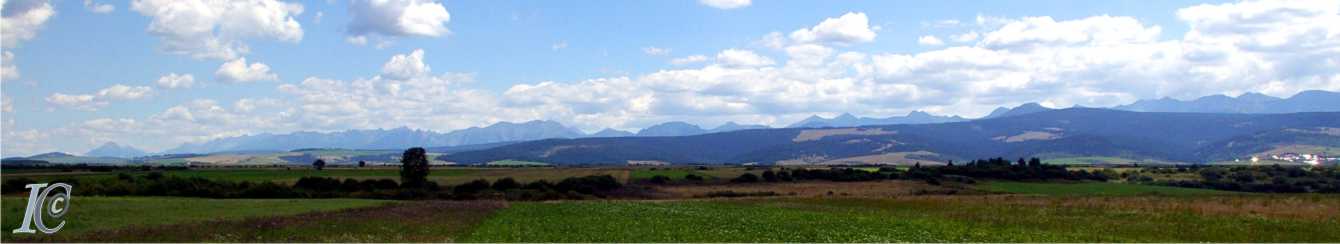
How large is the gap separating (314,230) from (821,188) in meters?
91.6

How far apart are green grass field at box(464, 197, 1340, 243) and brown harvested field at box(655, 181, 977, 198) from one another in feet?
181

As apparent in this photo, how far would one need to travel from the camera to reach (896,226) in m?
48.4

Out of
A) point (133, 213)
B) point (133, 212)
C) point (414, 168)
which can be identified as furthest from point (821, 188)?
point (133, 213)

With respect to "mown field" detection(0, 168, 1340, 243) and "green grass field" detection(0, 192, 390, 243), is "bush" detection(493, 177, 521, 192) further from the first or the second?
"mown field" detection(0, 168, 1340, 243)

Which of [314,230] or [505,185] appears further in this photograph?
[505,185]

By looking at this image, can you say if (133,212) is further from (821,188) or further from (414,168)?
(821,188)

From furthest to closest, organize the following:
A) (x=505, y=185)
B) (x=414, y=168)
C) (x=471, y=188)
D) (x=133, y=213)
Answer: (x=414, y=168) → (x=505, y=185) → (x=471, y=188) → (x=133, y=213)

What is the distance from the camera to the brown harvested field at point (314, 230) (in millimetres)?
40500

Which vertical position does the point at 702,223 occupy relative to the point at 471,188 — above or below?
below

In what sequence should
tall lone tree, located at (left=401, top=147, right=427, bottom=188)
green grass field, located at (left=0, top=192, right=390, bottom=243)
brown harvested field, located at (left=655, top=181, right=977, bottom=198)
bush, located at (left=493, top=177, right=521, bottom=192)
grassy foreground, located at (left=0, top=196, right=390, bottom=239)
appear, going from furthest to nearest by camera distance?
tall lone tree, located at (left=401, top=147, right=427, bottom=188) → brown harvested field, located at (left=655, top=181, right=977, bottom=198) → bush, located at (left=493, top=177, right=521, bottom=192) → green grass field, located at (left=0, top=192, right=390, bottom=243) → grassy foreground, located at (left=0, top=196, right=390, bottom=239)

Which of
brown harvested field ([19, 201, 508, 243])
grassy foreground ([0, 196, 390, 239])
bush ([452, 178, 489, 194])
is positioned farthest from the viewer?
bush ([452, 178, 489, 194])

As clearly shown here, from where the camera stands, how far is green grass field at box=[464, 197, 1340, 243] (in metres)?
42.2

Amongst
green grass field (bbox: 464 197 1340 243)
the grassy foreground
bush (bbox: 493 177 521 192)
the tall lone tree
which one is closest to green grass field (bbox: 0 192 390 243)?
the grassy foreground

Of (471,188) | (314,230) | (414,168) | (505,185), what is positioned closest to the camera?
(314,230)
